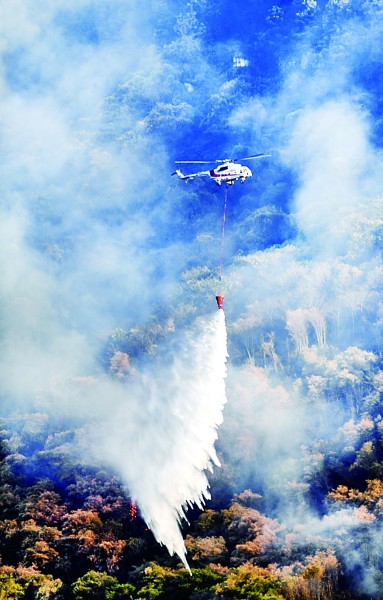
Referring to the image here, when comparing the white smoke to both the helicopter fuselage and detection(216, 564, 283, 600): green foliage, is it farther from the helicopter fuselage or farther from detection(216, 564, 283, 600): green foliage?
the helicopter fuselage

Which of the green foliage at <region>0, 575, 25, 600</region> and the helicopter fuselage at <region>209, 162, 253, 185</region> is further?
the helicopter fuselage at <region>209, 162, 253, 185</region>

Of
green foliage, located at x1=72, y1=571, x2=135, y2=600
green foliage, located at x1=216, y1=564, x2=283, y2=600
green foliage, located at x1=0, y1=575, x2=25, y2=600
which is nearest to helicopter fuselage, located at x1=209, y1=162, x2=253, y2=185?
green foliage, located at x1=216, y1=564, x2=283, y2=600

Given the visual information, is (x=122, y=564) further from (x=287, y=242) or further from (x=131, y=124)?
(x=131, y=124)

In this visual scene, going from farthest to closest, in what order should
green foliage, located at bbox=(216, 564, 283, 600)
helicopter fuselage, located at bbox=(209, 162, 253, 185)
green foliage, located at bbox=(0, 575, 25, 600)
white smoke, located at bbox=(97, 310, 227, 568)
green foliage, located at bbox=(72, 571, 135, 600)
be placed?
helicopter fuselage, located at bbox=(209, 162, 253, 185) → white smoke, located at bbox=(97, 310, 227, 568) → green foliage, located at bbox=(0, 575, 25, 600) → green foliage, located at bbox=(72, 571, 135, 600) → green foliage, located at bbox=(216, 564, 283, 600)

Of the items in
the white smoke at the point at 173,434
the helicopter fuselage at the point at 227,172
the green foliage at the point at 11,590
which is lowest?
the green foliage at the point at 11,590

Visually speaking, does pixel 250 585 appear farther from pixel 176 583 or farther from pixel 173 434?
pixel 173 434

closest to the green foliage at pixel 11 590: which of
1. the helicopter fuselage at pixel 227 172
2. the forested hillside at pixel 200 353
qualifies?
the forested hillside at pixel 200 353

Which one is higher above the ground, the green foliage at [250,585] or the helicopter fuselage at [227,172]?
the helicopter fuselage at [227,172]

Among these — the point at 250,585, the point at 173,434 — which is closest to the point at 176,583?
the point at 250,585

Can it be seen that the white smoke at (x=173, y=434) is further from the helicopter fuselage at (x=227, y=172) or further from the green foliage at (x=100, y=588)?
the helicopter fuselage at (x=227, y=172)
